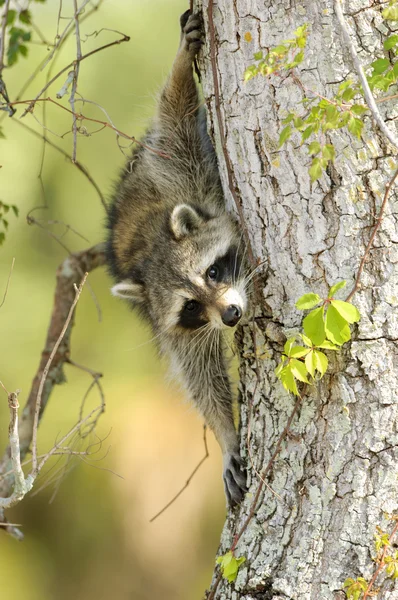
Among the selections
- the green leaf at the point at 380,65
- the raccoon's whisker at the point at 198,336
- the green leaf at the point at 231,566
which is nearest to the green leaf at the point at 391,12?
the green leaf at the point at 380,65

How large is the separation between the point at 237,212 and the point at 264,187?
0.20m

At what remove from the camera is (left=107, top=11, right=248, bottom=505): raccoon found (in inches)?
122

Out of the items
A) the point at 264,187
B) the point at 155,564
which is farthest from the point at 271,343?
the point at 155,564

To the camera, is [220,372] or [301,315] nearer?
[301,315]

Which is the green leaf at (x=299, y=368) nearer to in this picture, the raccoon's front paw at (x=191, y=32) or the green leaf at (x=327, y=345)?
the green leaf at (x=327, y=345)

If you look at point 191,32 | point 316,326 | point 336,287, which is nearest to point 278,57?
point 336,287

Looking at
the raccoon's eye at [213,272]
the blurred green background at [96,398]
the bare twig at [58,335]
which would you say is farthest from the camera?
the blurred green background at [96,398]

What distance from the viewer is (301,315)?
2418 millimetres

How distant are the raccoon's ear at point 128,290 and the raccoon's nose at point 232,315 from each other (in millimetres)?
784

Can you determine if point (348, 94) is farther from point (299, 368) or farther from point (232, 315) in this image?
point (232, 315)

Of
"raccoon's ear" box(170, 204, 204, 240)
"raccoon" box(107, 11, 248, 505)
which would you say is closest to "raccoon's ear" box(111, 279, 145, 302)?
"raccoon" box(107, 11, 248, 505)

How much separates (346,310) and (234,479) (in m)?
1.13

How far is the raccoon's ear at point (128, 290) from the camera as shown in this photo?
346 cm

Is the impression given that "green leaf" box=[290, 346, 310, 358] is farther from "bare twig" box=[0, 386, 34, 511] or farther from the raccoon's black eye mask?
the raccoon's black eye mask
